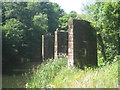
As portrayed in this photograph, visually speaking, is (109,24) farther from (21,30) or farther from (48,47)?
(21,30)

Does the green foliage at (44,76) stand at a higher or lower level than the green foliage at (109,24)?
lower

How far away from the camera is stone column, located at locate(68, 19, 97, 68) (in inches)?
311

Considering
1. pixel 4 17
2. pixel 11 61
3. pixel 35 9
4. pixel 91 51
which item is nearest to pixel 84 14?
pixel 91 51

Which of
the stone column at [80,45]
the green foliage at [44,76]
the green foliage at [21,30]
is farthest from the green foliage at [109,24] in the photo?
the green foliage at [21,30]

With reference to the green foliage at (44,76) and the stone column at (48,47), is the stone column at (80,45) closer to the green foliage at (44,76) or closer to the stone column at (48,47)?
the green foliage at (44,76)

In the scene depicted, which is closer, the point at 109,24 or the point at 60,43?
the point at 109,24

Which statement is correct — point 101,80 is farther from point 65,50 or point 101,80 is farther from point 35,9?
point 35,9

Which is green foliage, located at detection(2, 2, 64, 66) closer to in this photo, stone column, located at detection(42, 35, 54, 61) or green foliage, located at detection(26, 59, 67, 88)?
stone column, located at detection(42, 35, 54, 61)

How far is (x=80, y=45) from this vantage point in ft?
27.2

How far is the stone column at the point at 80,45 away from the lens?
7.90m

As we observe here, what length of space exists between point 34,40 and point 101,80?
3017 centimetres

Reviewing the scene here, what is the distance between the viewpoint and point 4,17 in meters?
32.5

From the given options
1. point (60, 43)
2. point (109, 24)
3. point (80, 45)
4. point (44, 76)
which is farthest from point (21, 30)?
point (80, 45)

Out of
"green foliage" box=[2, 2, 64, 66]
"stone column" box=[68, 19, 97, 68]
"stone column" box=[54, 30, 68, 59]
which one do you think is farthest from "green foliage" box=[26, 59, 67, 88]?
"green foliage" box=[2, 2, 64, 66]
